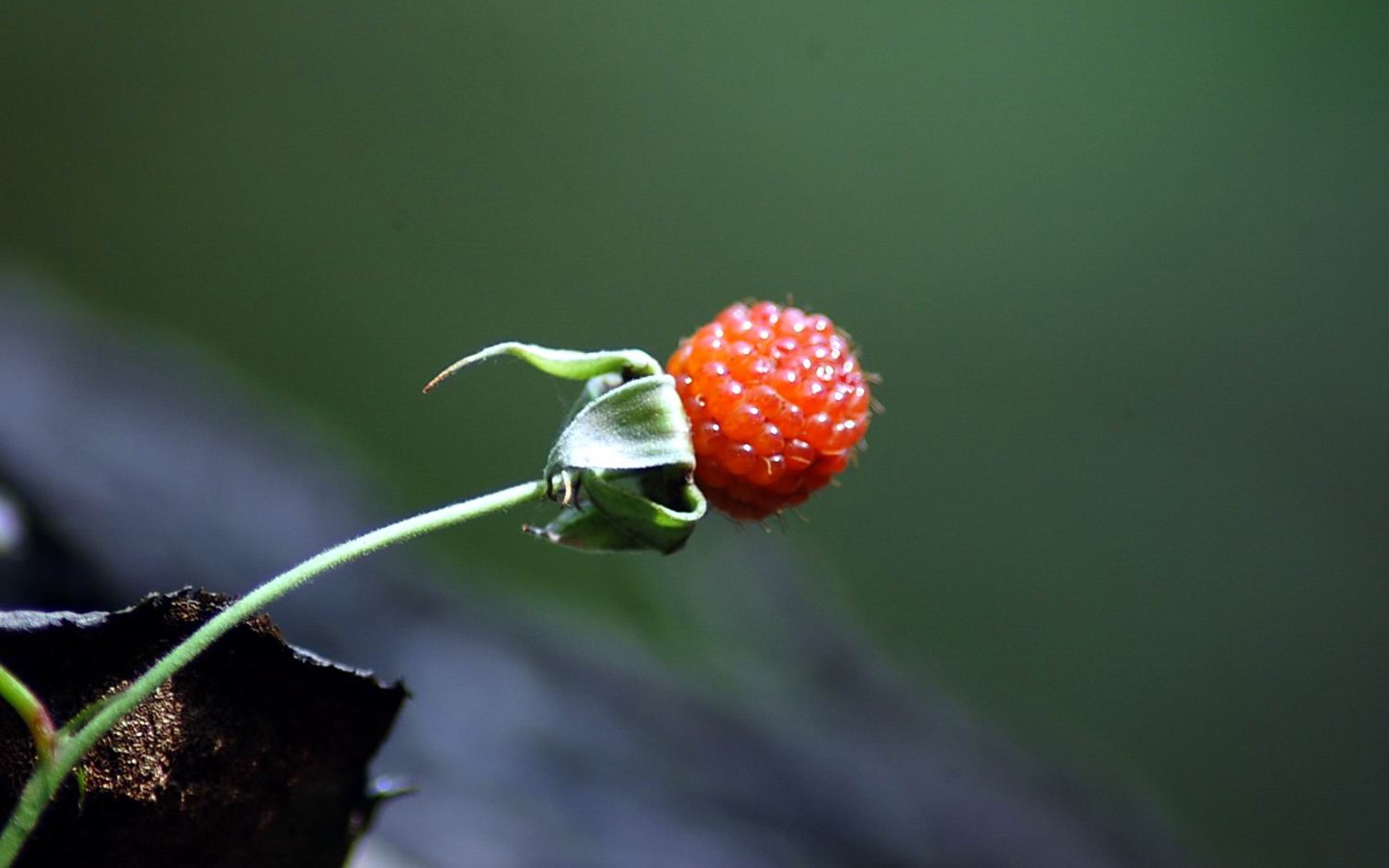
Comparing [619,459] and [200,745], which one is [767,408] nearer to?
[619,459]

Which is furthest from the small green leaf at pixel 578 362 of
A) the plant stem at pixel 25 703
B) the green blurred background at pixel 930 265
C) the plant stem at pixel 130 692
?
the green blurred background at pixel 930 265

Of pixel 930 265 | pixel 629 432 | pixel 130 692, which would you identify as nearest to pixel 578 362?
pixel 629 432

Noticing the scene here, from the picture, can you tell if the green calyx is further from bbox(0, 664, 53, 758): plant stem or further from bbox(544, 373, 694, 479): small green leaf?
bbox(0, 664, 53, 758): plant stem

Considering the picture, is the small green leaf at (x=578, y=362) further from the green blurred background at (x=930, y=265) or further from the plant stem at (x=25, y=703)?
the green blurred background at (x=930, y=265)

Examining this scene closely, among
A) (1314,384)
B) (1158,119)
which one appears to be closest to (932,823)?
(1314,384)

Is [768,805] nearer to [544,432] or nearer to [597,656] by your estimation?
[597,656]

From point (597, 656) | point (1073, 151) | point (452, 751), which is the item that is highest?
point (1073, 151)

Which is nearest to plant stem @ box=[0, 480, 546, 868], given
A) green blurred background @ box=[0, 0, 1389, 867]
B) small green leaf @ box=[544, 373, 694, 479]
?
small green leaf @ box=[544, 373, 694, 479]
